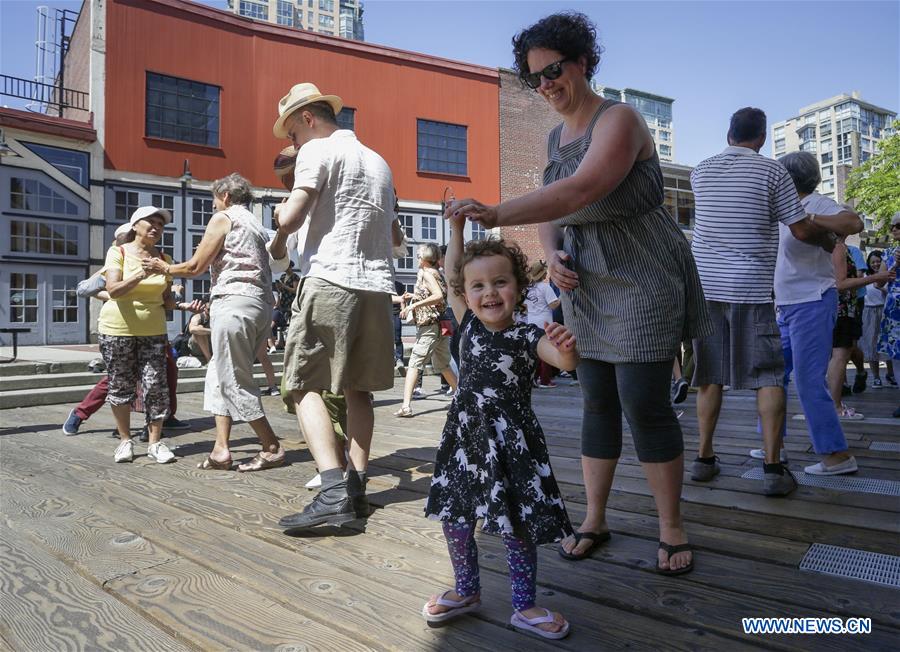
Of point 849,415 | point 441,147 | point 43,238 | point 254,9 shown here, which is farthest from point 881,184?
→ point 254,9

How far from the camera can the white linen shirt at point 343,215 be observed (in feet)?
9.77

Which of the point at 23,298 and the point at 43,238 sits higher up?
the point at 43,238

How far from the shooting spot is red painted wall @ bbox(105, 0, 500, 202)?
16078mm

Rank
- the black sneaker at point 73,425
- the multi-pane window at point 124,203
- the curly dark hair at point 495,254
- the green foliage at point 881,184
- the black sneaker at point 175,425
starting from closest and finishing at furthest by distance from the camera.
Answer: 1. the curly dark hair at point 495,254
2. the black sneaker at point 73,425
3. the black sneaker at point 175,425
4. the multi-pane window at point 124,203
5. the green foliage at point 881,184

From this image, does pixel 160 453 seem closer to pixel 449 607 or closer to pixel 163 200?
pixel 449 607

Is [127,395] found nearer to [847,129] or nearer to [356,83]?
[356,83]

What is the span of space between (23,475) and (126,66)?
1521cm

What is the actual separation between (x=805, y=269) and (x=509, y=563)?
269 centimetres

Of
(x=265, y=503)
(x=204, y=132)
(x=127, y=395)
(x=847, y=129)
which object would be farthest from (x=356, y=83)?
(x=847, y=129)

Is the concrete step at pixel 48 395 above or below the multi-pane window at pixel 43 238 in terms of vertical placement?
below

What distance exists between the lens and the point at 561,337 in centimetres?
181
